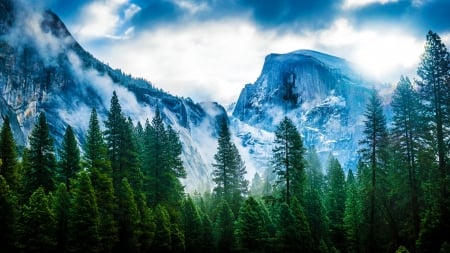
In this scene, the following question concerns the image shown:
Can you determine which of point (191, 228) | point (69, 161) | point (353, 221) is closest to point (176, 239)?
point (191, 228)

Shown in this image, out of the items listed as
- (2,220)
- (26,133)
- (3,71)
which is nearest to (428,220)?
(2,220)

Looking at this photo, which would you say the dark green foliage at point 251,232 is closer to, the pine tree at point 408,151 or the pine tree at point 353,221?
the pine tree at point 353,221

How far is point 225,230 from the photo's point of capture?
5025 cm

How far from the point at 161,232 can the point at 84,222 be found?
10368mm

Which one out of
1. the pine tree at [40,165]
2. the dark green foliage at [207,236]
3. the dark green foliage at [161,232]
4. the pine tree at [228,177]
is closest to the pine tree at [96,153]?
the pine tree at [40,165]

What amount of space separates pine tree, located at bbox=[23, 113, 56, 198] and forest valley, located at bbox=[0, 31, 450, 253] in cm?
10

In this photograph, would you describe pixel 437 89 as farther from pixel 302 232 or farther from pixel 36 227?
pixel 36 227

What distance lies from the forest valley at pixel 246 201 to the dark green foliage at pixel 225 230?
102 mm

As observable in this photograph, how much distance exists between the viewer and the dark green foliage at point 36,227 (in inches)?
1508

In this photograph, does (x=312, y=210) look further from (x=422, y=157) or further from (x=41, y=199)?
(x=41, y=199)

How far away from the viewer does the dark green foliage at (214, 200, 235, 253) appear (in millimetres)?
49875

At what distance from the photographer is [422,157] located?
3484 centimetres

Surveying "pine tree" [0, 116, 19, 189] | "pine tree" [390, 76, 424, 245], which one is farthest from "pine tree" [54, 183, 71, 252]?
"pine tree" [390, 76, 424, 245]

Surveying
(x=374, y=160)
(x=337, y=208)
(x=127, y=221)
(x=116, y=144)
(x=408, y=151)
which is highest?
(x=116, y=144)
